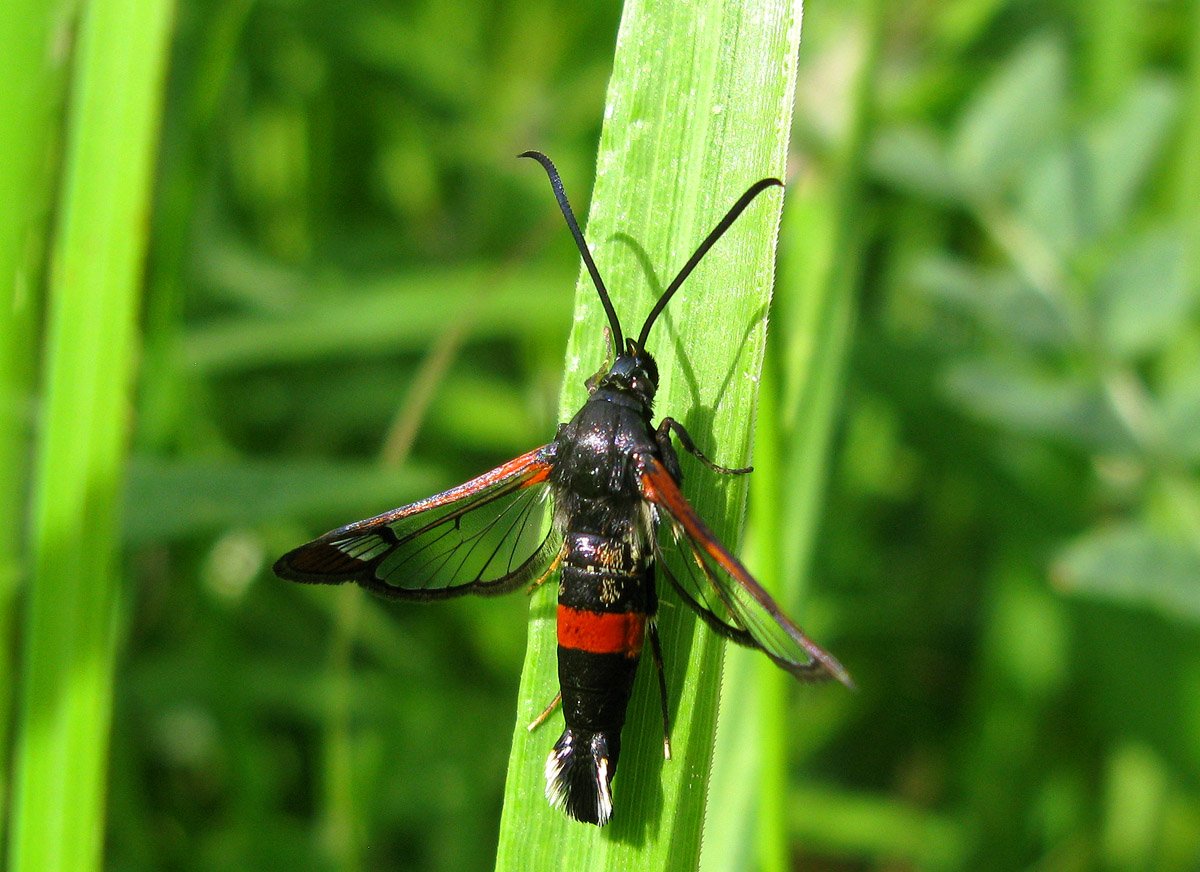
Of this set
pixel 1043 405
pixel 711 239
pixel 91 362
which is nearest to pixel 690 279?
pixel 711 239

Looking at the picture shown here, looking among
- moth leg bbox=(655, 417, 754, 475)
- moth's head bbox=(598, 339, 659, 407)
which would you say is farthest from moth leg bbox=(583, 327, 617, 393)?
moth leg bbox=(655, 417, 754, 475)

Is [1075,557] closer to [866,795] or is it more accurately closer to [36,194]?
[866,795]

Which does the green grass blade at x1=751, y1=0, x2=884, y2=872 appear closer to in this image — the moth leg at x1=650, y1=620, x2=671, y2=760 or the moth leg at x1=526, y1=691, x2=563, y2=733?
the moth leg at x1=650, y1=620, x2=671, y2=760

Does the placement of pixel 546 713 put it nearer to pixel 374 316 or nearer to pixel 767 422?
pixel 767 422

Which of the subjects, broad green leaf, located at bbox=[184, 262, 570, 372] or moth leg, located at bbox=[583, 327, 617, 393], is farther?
broad green leaf, located at bbox=[184, 262, 570, 372]

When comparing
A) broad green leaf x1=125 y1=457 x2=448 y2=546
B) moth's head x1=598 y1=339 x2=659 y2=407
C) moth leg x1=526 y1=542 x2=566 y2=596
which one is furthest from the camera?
broad green leaf x1=125 y1=457 x2=448 y2=546

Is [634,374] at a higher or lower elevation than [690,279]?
lower

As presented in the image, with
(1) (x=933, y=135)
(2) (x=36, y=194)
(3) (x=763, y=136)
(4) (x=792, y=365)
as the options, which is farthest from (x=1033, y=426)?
(2) (x=36, y=194)
